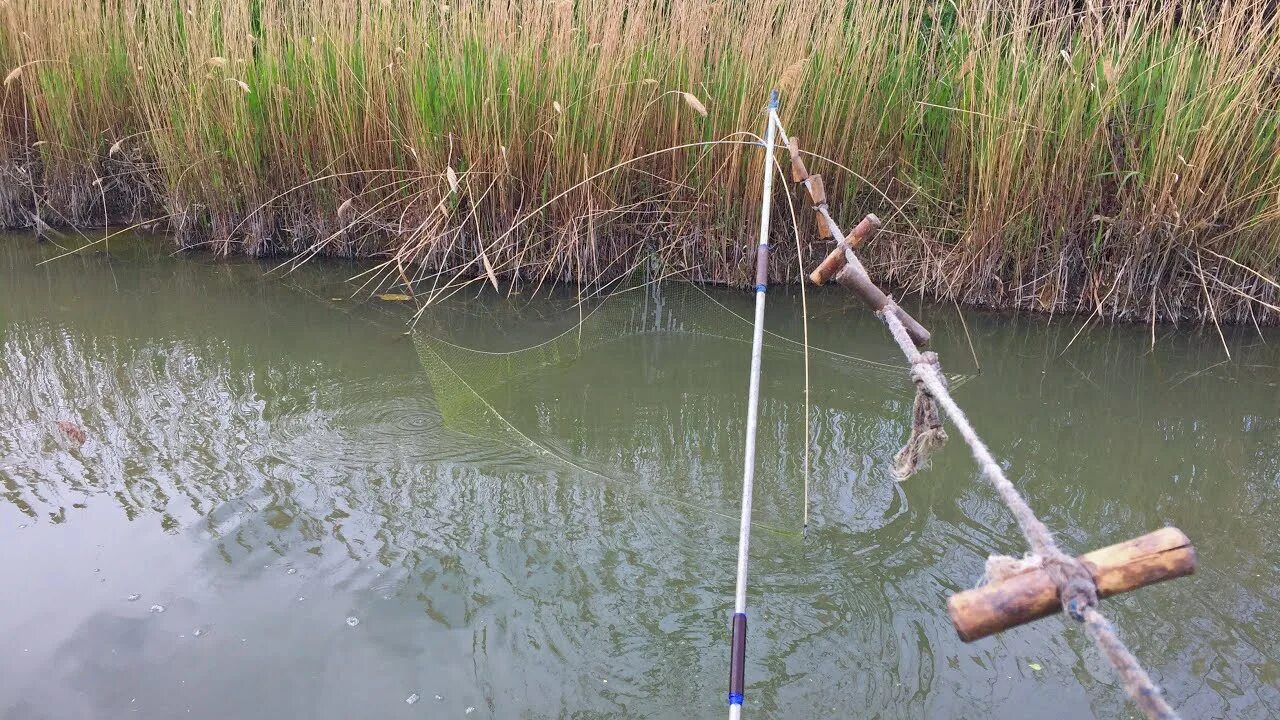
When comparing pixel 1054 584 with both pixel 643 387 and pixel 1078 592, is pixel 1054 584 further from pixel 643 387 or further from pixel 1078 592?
pixel 643 387

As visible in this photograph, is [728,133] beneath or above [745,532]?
above

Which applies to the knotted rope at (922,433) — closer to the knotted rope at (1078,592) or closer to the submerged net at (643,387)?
the knotted rope at (1078,592)

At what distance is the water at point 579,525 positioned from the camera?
193 centimetres

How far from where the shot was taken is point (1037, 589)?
3.39 ft

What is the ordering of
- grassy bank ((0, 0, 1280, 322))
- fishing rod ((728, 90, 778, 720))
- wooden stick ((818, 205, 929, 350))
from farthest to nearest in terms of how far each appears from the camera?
grassy bank ((0, 0, 1280, 322)), wooden stick ((818, 205, 929, 350)), fishing rod ((728, 90, 778, 720))

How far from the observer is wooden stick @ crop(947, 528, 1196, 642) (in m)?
1.00

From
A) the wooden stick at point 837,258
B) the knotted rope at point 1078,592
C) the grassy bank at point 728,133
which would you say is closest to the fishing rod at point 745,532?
the wooden stick at point 837,258

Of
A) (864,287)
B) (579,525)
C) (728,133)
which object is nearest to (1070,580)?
(864,287)

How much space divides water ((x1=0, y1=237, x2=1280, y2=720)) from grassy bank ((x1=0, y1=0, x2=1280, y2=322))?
1.62 ft

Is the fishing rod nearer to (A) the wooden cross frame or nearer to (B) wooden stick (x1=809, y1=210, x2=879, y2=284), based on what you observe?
(B) wooden stick (x1=809, y1=210, x2=879, y2=284)

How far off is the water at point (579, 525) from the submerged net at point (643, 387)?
2 cm

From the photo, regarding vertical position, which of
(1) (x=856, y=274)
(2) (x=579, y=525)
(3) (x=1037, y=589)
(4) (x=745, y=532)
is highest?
(1) (x=856, y=274)

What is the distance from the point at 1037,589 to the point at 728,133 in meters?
3.34

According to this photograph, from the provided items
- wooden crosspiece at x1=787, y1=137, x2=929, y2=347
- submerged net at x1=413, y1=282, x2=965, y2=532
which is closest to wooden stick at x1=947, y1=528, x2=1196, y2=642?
wooden crosspiece at x1=787, y1=137, x2=929, y2=347
